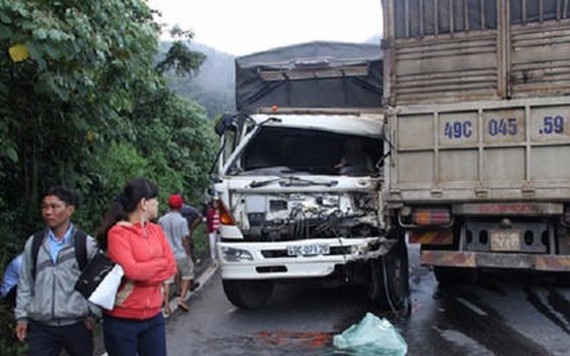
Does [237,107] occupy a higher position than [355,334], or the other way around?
[237,107]

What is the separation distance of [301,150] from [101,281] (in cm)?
484

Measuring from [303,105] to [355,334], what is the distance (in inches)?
157

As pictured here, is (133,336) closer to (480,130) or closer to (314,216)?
(314,216)

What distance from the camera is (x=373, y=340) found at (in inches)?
238

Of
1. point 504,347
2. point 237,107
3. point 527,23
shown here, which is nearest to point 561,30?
point 527,23

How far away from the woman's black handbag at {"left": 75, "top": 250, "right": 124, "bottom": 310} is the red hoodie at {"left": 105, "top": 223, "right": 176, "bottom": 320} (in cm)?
4

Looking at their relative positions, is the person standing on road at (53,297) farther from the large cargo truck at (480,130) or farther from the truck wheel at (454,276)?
the truck wheel at (454,276)

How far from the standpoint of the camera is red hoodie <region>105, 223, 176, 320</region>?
12.9 feet

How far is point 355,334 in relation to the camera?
622cm

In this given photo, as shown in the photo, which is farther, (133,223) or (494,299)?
(494,299)

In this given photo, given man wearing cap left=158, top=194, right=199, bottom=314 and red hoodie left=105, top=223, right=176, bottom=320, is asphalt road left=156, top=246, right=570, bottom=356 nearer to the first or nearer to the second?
man wearing cap left=158, top=194, right=199, bottom=314

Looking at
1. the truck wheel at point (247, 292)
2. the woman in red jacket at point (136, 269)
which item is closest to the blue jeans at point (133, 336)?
the woman in red jacket at point (136, 269)

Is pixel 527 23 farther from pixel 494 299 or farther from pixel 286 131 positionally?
pixel 494 299

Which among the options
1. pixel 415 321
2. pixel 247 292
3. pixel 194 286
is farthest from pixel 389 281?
pixel 194 286
